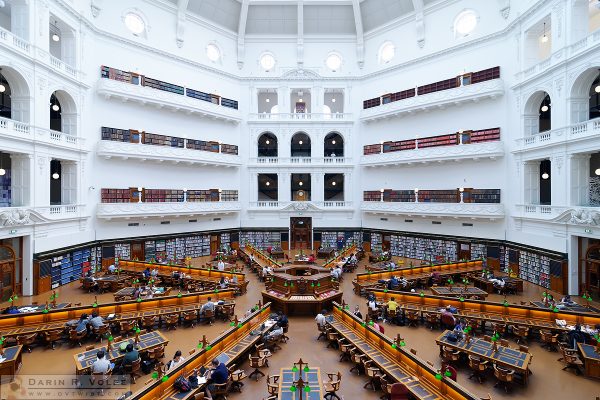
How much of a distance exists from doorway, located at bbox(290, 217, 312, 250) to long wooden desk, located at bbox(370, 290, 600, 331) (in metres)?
13.6

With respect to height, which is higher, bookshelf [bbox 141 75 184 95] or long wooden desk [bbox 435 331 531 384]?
bookshelf [bbox 141 75 184 95]

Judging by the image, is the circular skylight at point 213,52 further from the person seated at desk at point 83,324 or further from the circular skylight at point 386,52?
the person seated at desk at point 83,324

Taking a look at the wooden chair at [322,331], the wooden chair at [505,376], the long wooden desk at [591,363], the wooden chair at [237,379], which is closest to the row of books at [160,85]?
the wooden chair at [322,331]

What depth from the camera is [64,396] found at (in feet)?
26.1

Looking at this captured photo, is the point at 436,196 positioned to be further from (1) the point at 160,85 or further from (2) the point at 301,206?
(1) the point at 160,85

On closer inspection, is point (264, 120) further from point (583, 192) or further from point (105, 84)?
point (583, 192)

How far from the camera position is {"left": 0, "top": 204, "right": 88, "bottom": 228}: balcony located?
14016 mm

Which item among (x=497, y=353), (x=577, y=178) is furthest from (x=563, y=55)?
(x=497, y=353)

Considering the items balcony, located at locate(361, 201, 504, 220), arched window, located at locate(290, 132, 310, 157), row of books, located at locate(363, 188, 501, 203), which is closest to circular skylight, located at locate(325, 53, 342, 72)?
arched window, located at locate(290, 132, 310, 157)

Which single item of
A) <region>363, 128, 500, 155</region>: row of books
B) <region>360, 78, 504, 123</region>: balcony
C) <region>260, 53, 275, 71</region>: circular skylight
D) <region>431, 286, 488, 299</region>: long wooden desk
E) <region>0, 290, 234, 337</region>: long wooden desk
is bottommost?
Result: <region>431, 286, 488, 299</region>: long wooden desk

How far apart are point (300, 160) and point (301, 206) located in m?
3.86

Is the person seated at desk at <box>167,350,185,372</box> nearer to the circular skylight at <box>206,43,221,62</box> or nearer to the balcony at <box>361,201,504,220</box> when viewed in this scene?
the balcony at <box>361,201,504,220</box>

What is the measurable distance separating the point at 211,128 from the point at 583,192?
76.0ft

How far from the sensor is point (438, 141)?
22906 mm
